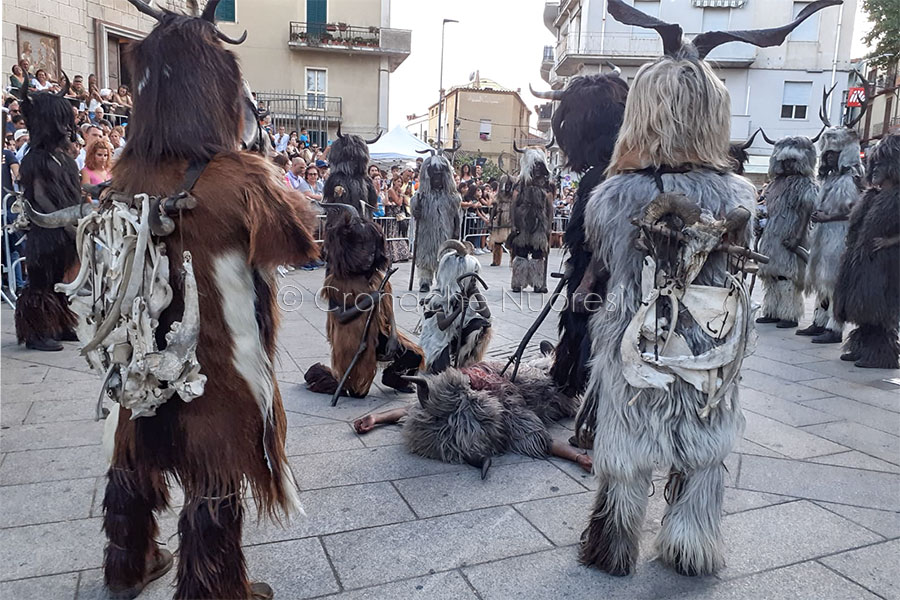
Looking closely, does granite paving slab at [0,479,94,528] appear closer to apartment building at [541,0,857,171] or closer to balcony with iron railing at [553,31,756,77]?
apartment building at [541,0,857,171]

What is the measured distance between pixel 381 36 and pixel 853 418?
2551 centimetres

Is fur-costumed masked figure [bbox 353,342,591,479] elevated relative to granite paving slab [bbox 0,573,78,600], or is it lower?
elevated

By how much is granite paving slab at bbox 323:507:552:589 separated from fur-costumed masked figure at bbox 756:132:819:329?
237 inches

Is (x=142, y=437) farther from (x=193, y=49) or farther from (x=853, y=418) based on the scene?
(x=853, y=418)

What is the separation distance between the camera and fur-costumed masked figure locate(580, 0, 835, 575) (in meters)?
2.31

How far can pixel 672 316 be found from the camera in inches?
91.8

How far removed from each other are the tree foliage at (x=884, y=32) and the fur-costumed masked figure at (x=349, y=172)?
1080 inches

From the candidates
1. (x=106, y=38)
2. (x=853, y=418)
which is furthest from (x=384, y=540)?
(x=106, y=38)

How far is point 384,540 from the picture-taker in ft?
8.93

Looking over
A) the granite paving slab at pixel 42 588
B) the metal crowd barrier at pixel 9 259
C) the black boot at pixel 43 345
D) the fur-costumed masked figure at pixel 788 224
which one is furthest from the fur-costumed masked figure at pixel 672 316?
the metal crowd barrier at pixel 9 259

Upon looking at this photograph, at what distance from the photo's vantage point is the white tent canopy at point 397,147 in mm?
16203

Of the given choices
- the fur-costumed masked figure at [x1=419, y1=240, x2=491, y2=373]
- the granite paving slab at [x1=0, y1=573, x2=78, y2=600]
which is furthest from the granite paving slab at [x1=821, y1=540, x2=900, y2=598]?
the granite paving slab at [x1=0, y1=573, x2=78, y2=600]

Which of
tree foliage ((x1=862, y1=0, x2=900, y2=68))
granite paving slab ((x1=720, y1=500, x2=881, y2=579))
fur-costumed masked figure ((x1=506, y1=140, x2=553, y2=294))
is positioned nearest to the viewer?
granite paving slab ((x1=720, y1=500, x2=881, y2=579))

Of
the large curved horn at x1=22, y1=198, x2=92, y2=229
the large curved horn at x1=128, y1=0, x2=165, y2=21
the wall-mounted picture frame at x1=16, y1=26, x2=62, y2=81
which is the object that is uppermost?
the wall-mounted picture frame at x1=16, y1=26, x2=62, y2=81
